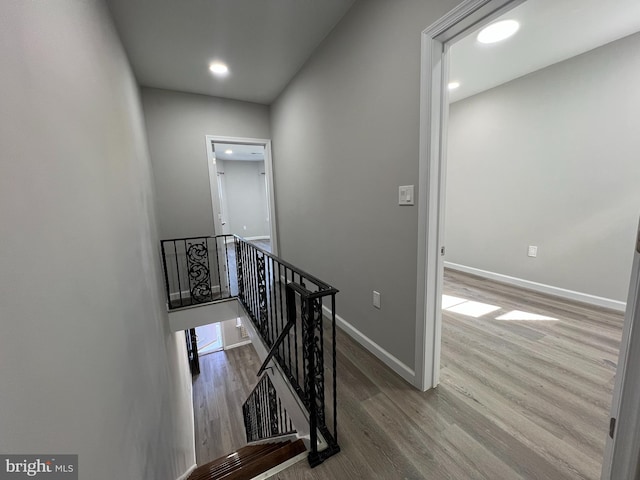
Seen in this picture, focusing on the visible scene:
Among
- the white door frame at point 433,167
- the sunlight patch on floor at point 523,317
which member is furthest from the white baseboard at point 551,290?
the white door frame at point 433,167

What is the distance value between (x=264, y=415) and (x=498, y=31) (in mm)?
4643

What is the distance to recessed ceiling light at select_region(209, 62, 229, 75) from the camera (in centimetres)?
263

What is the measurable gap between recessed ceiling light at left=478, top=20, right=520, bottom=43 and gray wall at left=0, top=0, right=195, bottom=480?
287 cm

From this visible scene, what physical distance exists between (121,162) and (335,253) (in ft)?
6.07

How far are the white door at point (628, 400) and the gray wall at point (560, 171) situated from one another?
3.10 metres

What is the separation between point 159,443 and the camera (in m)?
1.77

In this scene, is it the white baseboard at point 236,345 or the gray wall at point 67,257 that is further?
the white baseboard at point 236,345

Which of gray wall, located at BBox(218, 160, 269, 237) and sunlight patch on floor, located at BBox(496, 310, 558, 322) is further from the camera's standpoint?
gray wall, located at BBox(218, 160, 269, 237)

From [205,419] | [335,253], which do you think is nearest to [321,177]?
[335,253]

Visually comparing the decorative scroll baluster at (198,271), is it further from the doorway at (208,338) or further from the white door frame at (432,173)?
the doorway at (208,338)

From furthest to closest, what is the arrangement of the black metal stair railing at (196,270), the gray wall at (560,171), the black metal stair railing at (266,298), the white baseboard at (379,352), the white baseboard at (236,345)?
1. the white baseboard at (236,345)
2. the black metal stair railing at (196,270)
3. the gray wall at (560,171)
4. the white baseboard at (379,352)
5. the black metal stair railing at (266,298)

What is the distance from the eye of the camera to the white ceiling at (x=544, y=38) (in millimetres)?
1947

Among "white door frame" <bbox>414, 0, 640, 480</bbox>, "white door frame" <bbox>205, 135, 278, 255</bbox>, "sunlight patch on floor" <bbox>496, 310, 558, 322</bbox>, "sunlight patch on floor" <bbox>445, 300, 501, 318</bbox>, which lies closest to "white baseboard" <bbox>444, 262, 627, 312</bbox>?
"sunlight patch on floor" <bbox>496, 310, 558, 322</bbox>

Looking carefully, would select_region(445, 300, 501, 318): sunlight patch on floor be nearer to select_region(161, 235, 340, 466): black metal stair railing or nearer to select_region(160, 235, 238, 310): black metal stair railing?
select_region(161, 235, 340, 466): black metal stair railing
